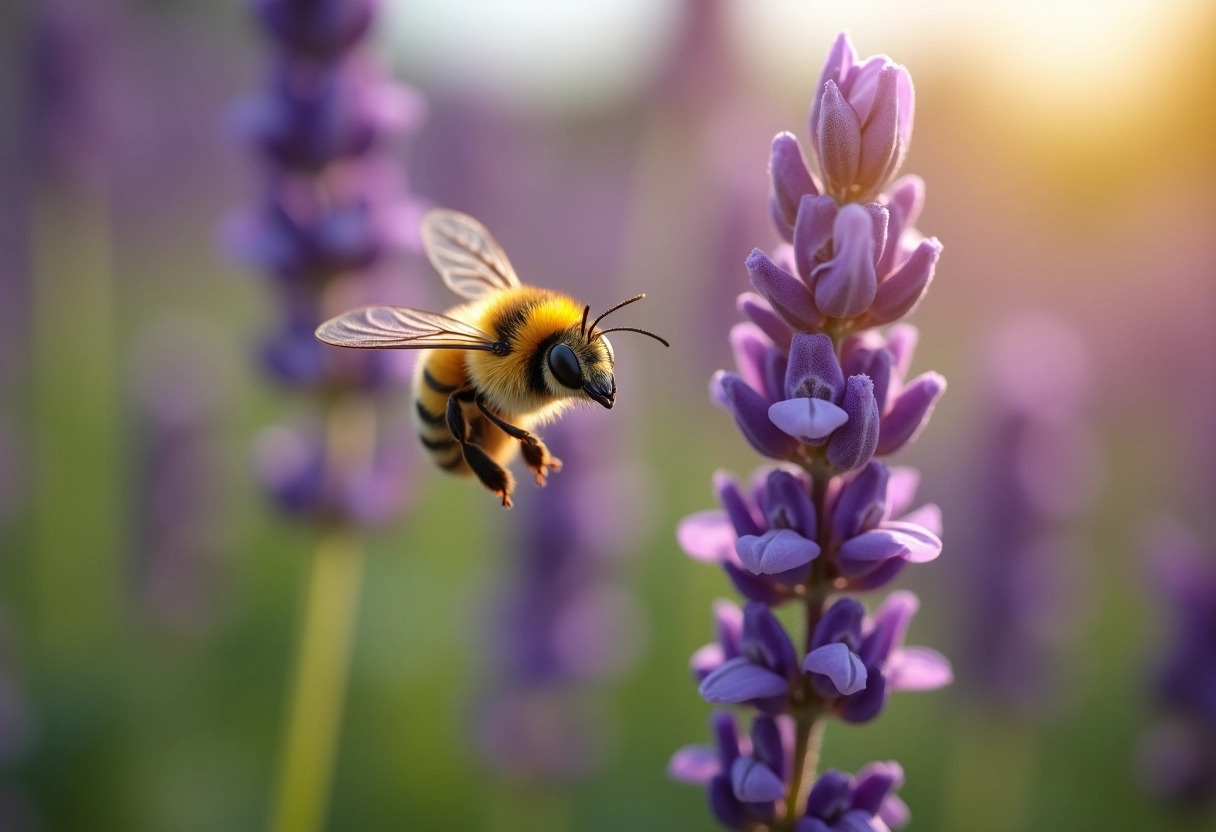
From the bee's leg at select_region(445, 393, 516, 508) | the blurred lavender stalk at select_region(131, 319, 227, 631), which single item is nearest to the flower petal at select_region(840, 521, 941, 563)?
the bee's leg at select_region(445, 393, 516, 508)

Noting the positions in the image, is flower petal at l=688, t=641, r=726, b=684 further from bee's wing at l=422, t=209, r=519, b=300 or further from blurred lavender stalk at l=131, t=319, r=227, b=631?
blurred lavender stalk at l=131, t=319, r=227, b=631

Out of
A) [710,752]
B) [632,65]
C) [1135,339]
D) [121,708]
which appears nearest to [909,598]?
[710,752]

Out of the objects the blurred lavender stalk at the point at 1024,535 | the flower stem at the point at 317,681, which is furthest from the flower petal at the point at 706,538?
the blurred lavender stalk at the point at 1024,535

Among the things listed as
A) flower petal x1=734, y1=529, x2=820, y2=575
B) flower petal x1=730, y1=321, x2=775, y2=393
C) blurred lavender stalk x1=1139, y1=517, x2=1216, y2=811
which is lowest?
blurred lavender stalk x1=1139, y1=517, x2=1216, y2=811

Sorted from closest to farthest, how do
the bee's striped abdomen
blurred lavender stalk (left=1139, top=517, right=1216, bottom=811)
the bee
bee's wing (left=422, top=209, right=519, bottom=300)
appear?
1. the bee
2. the bee's striped abdomen
3. bee's wing (left=422, top=209, right=519, bottom=300)
4. blurred lavender stalk (left=1139, top=517, right=1216, bottom=811)

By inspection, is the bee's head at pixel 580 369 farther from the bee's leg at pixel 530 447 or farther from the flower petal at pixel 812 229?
the flower petal at pixel 812 229

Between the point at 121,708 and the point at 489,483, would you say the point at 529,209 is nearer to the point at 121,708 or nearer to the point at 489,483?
the point at 121,708

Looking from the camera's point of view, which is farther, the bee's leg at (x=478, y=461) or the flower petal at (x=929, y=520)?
the bee's leg at (x=478, y=461)
